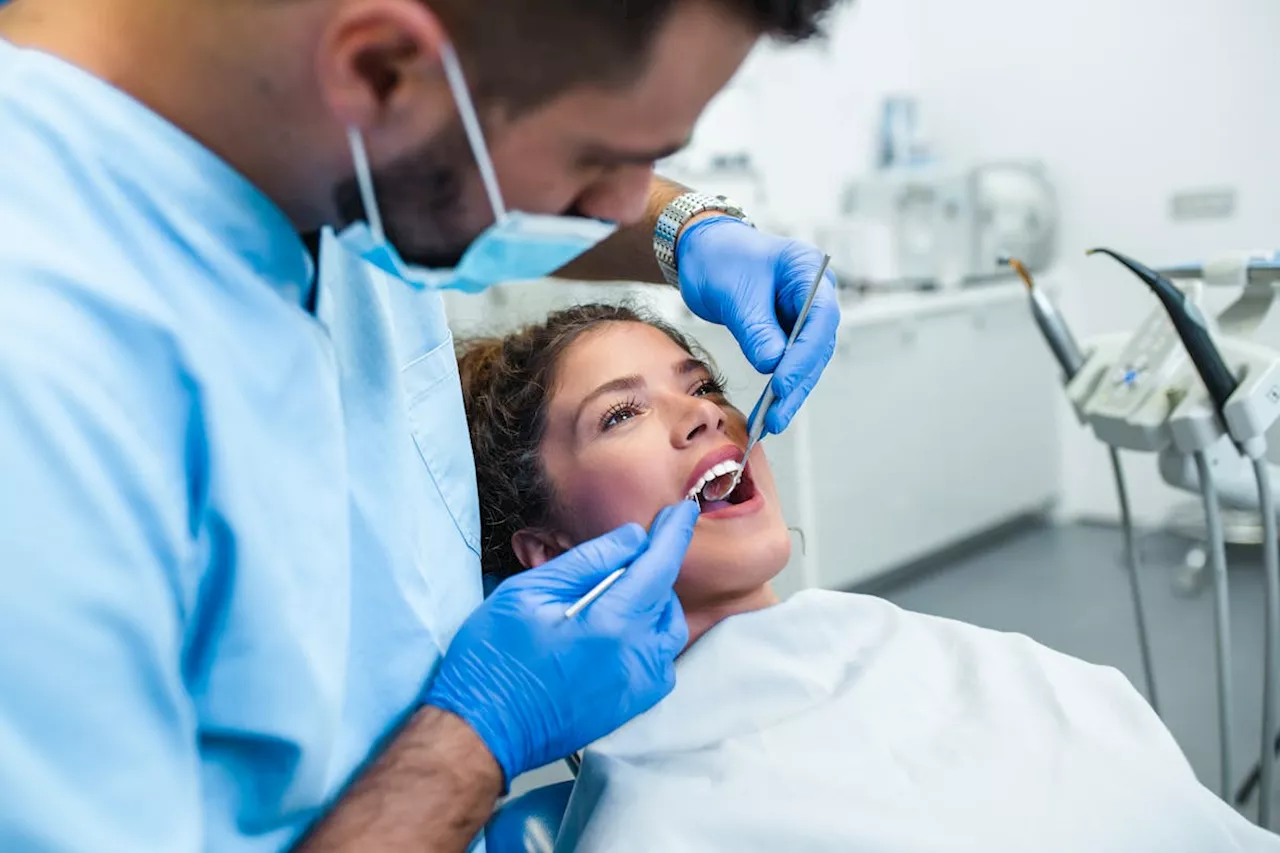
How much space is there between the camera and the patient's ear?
3.86 feet

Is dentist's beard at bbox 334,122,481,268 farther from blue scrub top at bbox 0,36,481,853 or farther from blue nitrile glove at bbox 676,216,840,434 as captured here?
blue nitrile glove at bbox 676,216,840,434

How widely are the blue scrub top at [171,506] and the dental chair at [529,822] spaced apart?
0.29 metres

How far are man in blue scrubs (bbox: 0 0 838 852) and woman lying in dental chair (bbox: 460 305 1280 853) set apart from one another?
0.95 feet

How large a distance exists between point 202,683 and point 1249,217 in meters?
3.60

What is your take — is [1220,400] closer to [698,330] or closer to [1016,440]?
[698,330]

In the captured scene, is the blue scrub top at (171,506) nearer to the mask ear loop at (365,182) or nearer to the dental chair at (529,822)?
the mask ear loop at (365,182)

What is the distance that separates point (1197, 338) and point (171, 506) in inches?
49.8

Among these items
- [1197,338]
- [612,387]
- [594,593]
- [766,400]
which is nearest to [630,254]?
[612,387]

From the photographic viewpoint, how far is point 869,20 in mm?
3738

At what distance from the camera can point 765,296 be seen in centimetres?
112

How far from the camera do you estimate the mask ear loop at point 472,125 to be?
0.54 meters

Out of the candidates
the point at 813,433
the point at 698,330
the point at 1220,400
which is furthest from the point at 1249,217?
the point at 1220,400

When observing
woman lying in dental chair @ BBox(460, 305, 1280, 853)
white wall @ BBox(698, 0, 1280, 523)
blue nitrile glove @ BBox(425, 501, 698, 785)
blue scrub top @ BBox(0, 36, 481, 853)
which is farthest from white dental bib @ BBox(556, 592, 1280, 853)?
white wall @ BBox(698, 0, 1280, 523)

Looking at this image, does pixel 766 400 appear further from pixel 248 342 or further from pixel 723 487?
pixel 248 342
